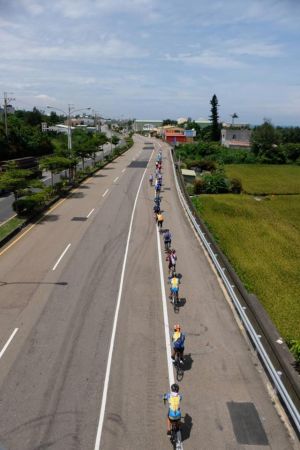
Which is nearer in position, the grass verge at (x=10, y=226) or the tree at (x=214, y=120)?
the grass verge at (x=10, y=226)

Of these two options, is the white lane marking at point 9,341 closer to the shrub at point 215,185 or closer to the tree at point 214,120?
the shrub at point 215,185

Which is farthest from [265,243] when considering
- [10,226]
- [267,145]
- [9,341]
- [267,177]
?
[267,145]

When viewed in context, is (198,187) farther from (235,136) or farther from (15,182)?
(235,136)

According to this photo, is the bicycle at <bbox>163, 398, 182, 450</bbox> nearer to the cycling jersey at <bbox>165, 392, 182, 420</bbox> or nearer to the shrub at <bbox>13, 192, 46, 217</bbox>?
the cycling jersey at <bbox>165, 392, 182, 420</bbox>

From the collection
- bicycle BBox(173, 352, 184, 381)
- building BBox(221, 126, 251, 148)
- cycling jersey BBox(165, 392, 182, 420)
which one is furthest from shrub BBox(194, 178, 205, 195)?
building BBox(221, 126, 251, 148)

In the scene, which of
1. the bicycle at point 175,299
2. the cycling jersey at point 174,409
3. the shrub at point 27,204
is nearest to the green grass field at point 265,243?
the bicycle at point 175,299
